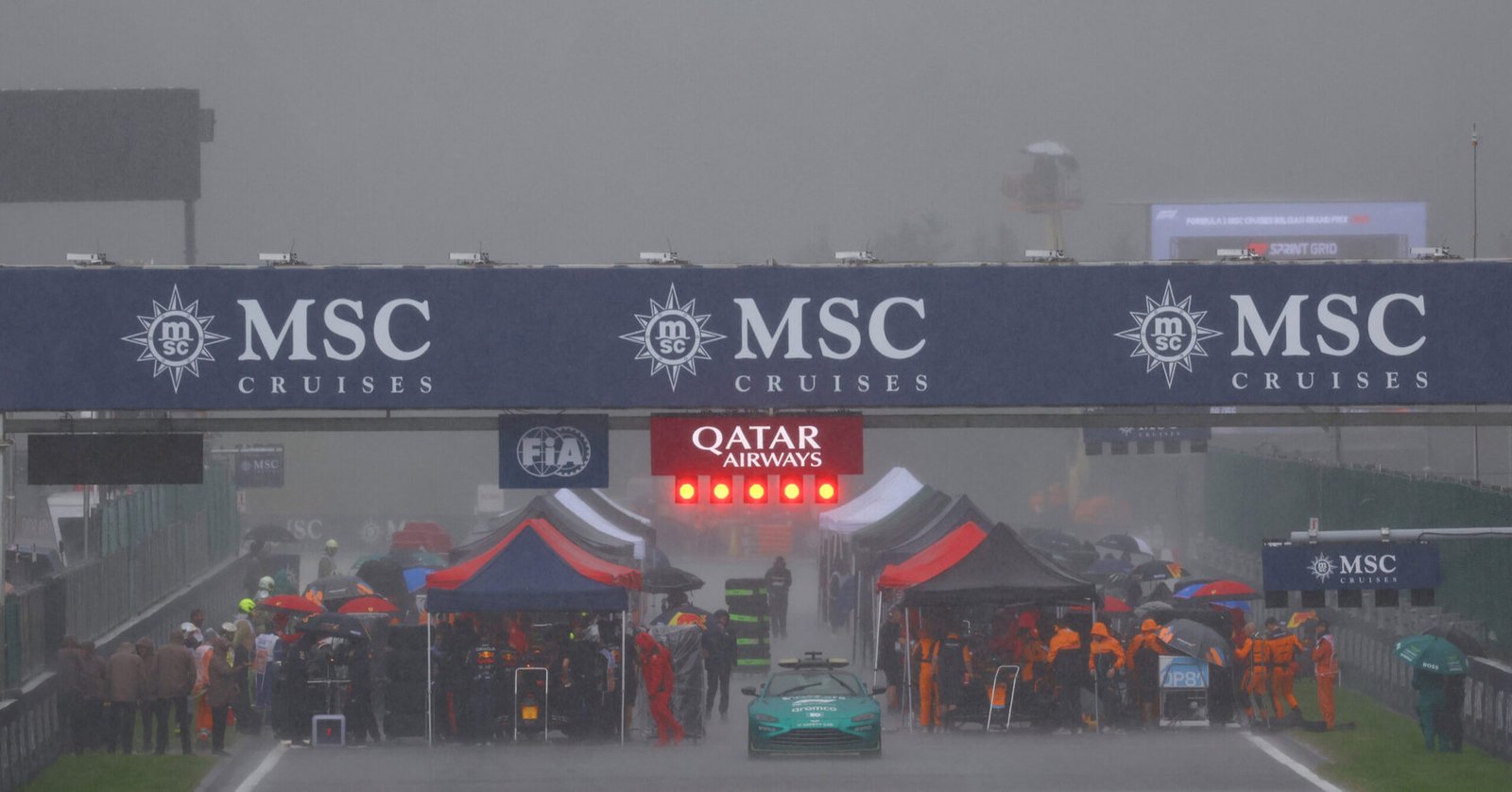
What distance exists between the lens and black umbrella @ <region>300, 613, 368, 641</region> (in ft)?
69.1

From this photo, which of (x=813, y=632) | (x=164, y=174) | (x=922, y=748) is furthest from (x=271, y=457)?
(x=922, y=748)

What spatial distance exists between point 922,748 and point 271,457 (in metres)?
29.6

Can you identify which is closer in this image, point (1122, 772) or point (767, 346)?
point (767, 346)

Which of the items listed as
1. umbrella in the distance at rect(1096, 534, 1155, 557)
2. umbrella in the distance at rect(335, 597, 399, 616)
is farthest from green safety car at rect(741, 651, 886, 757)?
umbrella in the distance at rect(1096, 534, 1155, 557)

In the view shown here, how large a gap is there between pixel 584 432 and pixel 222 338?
3.23m

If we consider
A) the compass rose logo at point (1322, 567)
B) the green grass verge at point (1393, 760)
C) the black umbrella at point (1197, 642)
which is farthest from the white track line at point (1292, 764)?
the compass rose logo at point (1322, 567)

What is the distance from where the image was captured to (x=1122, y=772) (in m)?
19.0

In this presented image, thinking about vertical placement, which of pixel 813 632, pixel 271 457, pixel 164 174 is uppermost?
pixel 164 174

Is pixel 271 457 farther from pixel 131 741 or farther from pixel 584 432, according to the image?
pixel 584 432

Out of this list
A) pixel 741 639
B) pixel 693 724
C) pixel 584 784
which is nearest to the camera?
Result: pixel 584 784

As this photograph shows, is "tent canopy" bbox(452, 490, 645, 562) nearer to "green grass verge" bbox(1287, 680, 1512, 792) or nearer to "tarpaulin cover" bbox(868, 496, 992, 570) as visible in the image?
"tarpaulin cover" bbox(868, 496, 992, 570)

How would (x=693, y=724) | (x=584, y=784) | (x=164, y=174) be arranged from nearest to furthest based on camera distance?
(x=584, y=784) < (x=693, y=724) < (x=164, y=174)

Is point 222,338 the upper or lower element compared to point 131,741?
A: upper

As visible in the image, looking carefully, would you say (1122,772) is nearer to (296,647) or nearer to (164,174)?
(296,647)
